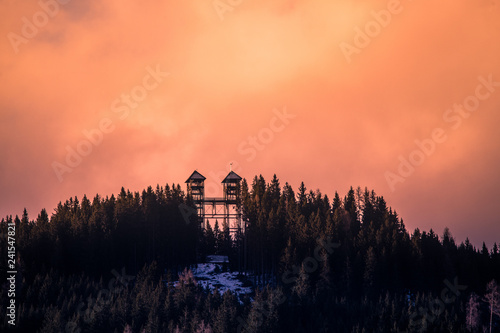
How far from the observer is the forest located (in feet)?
257

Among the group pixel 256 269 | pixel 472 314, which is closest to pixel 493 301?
pixel 472 314

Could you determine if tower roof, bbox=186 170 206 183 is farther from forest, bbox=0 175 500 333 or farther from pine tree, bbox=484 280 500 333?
pine tree, bbox=484 280 500 333

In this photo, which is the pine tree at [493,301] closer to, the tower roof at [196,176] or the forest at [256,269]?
the forest at [256,269]

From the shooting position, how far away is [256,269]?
101250 millimetres

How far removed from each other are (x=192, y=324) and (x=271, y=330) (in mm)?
9897

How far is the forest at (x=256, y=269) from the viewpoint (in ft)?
257

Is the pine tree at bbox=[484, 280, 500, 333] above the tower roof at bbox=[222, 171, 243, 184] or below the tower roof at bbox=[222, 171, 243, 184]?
below

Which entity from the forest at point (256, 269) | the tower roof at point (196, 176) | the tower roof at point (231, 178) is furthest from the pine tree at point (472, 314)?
the tower roof at point (196, 176)

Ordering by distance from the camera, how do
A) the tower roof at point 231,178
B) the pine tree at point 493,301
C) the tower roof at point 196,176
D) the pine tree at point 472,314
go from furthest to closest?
the tower roof at point 231,178 < the tower roof at point 196,176 < the pine tree at point 493,301 < the pine tree at point 472,314

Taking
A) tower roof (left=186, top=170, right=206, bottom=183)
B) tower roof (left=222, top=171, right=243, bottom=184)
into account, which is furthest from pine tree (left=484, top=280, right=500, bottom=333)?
tower roof (left=186, top=170, right=206, bottom=183)

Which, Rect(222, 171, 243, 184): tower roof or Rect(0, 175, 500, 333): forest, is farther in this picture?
Rect(222, 171, 243, 184): tower roof

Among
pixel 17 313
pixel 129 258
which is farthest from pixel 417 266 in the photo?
pixel 17 313

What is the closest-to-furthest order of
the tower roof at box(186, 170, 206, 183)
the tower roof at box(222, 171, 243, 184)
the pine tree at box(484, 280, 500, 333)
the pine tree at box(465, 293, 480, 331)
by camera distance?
the pine tree at box(465, 293, 480, 331) → the pine tree at box(484, 280, 500, 333) → the tower roof at box(186, 170, 206, 183) → the tower roof at box(222, 171, 243, 184)

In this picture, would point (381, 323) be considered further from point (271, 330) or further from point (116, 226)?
point (116, 226)
